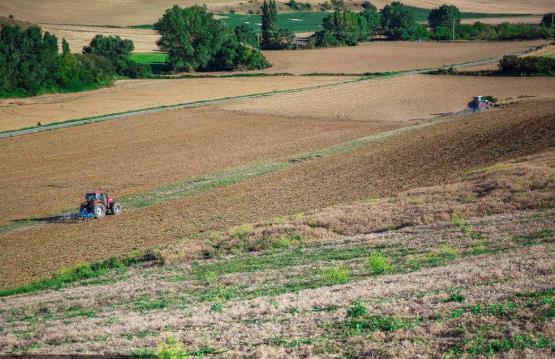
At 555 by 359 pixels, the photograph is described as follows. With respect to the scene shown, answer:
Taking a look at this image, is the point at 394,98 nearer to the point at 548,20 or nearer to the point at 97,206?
the point at 97,206

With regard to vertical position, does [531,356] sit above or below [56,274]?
above

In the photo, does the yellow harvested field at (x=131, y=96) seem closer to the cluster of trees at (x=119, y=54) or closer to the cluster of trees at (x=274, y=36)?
the cluster of trees at (x=119, y=54)

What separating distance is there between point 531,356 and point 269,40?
480 ft

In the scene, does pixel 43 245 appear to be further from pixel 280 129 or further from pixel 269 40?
pixel 269 40

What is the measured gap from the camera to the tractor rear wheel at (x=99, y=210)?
36000 millimetres

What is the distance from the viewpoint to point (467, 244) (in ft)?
72.8

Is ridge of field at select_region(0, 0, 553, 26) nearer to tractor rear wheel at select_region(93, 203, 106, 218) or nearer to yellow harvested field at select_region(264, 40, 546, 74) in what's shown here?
yellow harvested field at select_region(264, 40, 546, 74)

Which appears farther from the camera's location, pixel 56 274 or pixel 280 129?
pixel 280 129

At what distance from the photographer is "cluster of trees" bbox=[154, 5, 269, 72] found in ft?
403

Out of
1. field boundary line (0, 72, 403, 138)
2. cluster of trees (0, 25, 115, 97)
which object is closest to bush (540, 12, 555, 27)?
field boundary line (0, 72, 403, 138)

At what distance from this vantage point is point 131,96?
306 feet

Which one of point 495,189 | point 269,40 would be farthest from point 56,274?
point 269,40

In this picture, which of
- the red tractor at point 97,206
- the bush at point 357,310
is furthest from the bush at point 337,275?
the red tractor at point 97,206

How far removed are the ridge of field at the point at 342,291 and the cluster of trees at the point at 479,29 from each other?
421 ft
